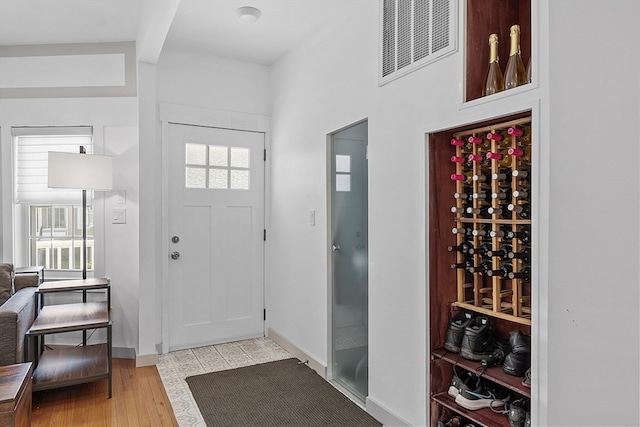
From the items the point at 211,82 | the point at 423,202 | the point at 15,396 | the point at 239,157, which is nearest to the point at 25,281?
the point at 15,396

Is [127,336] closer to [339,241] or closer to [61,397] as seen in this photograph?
[61,397]

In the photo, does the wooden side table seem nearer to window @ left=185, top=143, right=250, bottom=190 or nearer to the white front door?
the white front door

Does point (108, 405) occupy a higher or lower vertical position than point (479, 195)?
lower

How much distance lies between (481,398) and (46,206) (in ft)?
12.0

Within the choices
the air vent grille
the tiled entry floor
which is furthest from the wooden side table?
the air vent grille

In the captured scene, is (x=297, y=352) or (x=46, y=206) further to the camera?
(x=46, y=206)

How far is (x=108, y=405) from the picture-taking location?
8.95 feet

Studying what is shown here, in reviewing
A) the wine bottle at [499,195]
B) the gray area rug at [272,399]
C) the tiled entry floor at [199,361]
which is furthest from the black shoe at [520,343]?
the tiled entry floor at [199,361]

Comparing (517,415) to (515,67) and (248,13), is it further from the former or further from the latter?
(248,13)

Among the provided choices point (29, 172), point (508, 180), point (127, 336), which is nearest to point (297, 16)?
point (508, 180)

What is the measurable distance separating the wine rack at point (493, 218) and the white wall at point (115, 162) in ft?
8.68

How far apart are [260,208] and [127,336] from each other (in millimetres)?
1572

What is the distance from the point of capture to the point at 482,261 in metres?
2.11

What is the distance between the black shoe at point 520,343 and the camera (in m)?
1.87
